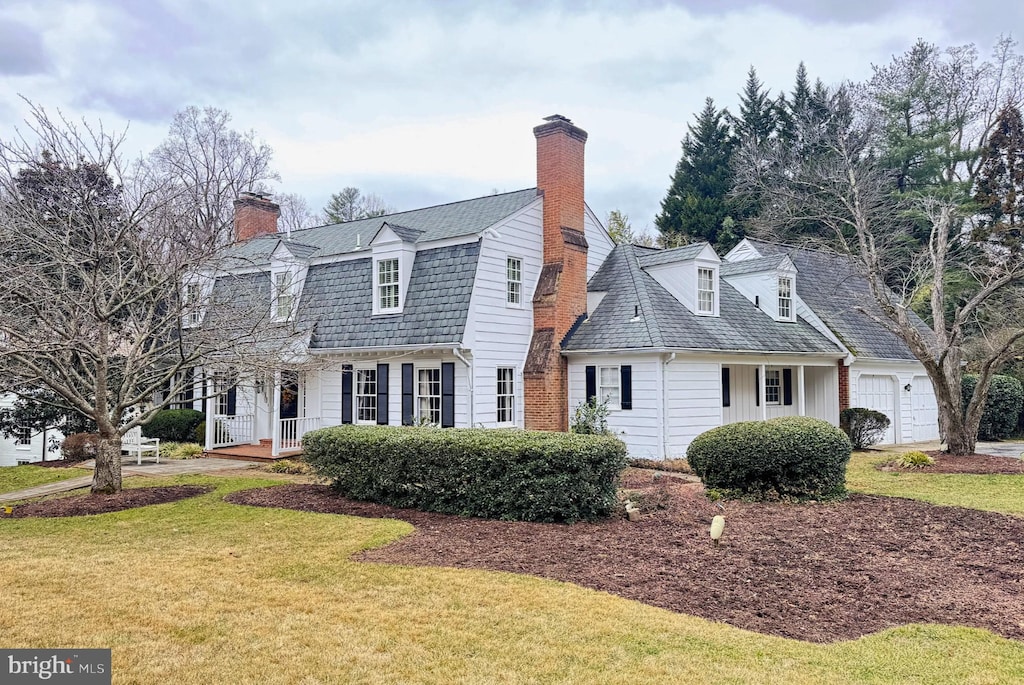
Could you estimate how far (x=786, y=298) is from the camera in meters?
20.3

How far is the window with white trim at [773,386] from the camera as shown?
808 inches

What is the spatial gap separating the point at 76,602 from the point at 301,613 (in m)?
1.96

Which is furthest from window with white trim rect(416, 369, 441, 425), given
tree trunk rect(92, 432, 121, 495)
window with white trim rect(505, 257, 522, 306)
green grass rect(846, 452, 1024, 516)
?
green grass rect(846, 452, 1024, 516)

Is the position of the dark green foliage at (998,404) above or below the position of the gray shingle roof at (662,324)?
below

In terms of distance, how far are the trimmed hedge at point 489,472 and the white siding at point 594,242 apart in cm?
963

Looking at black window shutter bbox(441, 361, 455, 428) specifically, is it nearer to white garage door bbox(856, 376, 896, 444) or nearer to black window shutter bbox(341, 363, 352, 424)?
black window shutter bbox(341, 363, 352, 424)

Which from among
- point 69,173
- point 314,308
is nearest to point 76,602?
point 69,173

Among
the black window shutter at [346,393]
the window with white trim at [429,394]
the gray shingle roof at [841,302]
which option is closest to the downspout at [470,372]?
the window with white trim at [429,394]

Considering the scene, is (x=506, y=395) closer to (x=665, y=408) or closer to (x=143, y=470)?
(x=665, y=408)

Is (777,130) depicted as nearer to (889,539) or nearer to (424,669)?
(889,539)

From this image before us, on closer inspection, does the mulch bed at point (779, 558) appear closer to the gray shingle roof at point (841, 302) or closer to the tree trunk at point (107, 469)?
the tree trunk at point (107, 469)

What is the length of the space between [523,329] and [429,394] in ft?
9.23

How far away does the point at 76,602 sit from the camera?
5.68 meters
